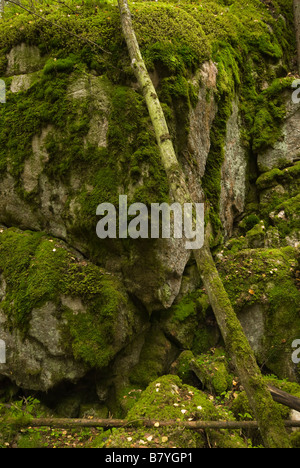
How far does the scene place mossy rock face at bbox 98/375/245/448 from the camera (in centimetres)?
392

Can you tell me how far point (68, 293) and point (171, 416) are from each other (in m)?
2.69

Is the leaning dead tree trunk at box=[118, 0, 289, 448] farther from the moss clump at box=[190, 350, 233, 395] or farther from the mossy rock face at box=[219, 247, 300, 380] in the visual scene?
the mossy rock face at box=[219, 247, 300, 380]

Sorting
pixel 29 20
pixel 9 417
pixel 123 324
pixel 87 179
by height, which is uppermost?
pixel 29 20

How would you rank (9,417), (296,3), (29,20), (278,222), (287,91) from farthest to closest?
(296,3), (287,91), (278,222), (29,20), (9,417)

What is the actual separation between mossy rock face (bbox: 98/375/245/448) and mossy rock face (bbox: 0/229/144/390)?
1151 mm

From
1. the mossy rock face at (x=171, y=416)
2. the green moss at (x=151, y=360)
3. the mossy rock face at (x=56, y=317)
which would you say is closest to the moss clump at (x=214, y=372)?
the mossy rock face at (x=171, y=416)

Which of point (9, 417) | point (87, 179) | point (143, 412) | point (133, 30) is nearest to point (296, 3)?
point (133, 30)

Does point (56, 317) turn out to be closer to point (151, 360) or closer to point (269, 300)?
point (151, 360)

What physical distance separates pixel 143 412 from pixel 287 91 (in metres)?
10.1

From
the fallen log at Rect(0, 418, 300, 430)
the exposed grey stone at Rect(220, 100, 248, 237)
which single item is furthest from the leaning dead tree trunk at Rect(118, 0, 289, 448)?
the exposed grey stone at Rect(220, 100, 248, 237)

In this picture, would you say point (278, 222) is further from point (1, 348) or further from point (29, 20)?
point (29, 20)

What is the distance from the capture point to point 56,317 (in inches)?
217

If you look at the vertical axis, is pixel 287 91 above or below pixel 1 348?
above

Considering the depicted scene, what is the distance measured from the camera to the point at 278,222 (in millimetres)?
8094
